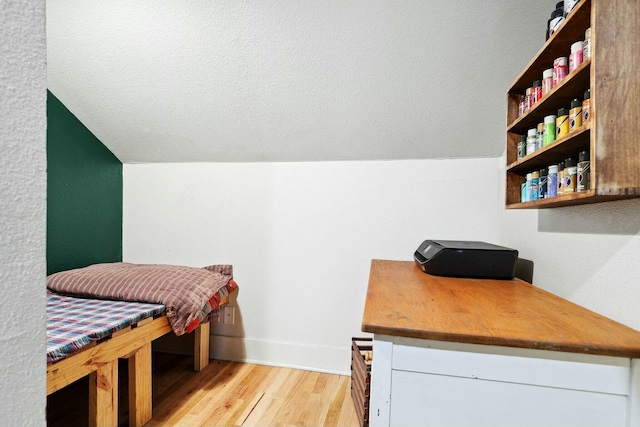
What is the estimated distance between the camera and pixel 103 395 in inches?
54.5

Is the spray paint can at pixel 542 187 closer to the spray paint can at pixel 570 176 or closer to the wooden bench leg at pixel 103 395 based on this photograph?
the spray paint can at pixel 570 176

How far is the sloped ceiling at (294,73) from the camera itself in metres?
1.53

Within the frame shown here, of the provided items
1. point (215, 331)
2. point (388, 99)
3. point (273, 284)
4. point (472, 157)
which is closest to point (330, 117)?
point (388, 99)

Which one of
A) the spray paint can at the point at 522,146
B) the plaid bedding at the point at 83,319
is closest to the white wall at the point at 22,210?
the plaid bedding at the point at 83,319

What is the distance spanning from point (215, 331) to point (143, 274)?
711mm

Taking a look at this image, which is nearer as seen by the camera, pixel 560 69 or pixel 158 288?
pixel 560 69

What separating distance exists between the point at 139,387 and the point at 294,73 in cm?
170

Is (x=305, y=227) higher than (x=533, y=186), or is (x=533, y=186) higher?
(x=533, y=186)

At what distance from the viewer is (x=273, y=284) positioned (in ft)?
7.54

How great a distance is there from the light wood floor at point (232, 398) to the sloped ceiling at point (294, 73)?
4.52ft

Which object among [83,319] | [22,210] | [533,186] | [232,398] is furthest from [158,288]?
[533,186]

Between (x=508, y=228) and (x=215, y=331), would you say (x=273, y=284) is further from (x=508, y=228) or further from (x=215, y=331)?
(x=508, y=228)

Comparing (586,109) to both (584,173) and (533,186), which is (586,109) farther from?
(533,186)

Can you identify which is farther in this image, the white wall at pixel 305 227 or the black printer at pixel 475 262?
the white wall at pixel 305 227
